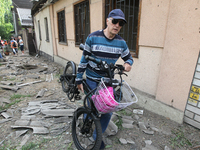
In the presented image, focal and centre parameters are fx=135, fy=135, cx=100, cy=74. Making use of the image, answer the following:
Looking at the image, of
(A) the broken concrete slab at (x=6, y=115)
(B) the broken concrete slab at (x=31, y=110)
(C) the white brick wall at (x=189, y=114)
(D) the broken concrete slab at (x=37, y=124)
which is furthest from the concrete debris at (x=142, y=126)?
(A) the broken concrete slab at (x=6, y=115)

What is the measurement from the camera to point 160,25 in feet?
10.4

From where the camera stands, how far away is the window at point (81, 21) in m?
6.44

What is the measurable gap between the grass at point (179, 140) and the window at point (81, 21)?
537 cm

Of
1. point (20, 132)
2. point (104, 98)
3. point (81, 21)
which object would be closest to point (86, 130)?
point (104, 98)

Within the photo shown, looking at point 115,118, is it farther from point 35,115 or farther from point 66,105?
point 35,115

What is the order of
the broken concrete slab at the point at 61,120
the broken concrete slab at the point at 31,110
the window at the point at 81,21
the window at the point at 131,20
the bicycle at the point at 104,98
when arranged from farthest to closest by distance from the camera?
the window at the point at 81,21 → the window at the point at 131,20 → the broken concrete slab at the point at 31,110 → the broken concrete slab at the point at 61,120 → the bicycle at the point at 104,98

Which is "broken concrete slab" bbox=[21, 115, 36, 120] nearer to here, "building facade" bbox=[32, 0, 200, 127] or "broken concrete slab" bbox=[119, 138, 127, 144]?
"broken concrete slab" bbox=[119, 138, 127, 144]

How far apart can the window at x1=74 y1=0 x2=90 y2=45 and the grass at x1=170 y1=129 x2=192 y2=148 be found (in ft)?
17.6

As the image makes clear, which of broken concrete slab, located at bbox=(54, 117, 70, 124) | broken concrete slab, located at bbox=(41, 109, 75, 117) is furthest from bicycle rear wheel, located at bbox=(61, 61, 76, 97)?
broken concrete slab, located at bbox=(54, 117, 70, 124)

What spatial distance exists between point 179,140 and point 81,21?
20.8 ft

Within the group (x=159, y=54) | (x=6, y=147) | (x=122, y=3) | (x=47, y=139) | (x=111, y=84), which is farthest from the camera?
(x=122, y=3)

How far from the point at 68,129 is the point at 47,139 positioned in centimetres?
46

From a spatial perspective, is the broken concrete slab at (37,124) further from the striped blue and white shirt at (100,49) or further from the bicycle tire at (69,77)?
the striped blue and white shirt at (100,49)

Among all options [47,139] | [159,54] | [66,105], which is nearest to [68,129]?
[47,139]
